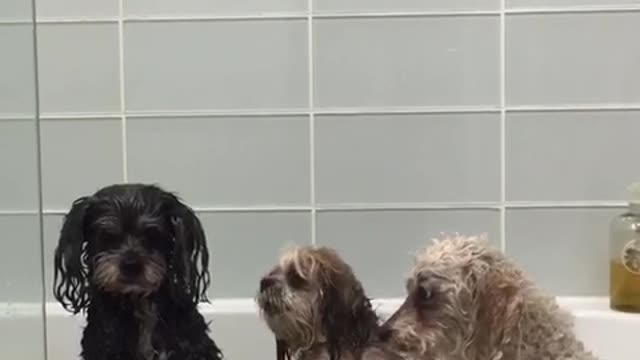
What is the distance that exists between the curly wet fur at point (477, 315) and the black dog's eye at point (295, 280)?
0.43ft

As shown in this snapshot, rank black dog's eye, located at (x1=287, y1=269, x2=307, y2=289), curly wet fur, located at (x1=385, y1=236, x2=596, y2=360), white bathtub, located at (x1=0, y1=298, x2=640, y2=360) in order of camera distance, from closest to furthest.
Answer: curly wet fur, located at (x1=385, y1=236, x2=596, y2=360) → black dog's eye, located at (x1=287, y1=269, x2=307, y2=289) → white bathtub, located at (x1=0, y1=298, x2=640, y2=360)

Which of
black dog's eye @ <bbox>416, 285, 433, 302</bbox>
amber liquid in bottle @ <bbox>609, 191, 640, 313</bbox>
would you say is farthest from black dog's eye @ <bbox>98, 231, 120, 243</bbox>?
amber liquid in bottle @ <bbox>609, 191, 640, 313</bbox>

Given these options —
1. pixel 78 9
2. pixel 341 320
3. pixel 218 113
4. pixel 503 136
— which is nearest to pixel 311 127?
pixel 218 113

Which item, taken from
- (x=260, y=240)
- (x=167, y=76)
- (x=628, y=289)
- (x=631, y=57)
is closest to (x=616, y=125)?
(x=631, y=57)

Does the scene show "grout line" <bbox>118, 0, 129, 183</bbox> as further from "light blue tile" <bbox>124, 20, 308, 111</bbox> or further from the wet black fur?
the wet black fur

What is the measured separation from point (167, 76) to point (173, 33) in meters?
0.08

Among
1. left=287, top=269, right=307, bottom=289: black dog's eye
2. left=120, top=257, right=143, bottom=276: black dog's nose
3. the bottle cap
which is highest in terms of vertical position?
the bottle cap

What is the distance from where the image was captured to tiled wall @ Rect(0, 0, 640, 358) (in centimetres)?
195

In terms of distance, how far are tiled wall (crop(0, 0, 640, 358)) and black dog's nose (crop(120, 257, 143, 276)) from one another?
22.6 inches

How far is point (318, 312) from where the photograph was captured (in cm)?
148

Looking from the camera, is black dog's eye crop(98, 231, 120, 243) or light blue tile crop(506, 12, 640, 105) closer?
black dog's eye crop(98, 231, 120, 243)

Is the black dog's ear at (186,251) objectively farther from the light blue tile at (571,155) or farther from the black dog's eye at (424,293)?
the light blue tile at (571,155)

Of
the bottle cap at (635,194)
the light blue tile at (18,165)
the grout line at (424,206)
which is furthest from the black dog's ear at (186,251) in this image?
the bottle cap at (635,194)

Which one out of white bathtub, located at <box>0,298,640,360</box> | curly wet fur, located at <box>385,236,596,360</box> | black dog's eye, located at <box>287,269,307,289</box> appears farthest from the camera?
white bathtub, located at <box>0,298,640,360</box>
